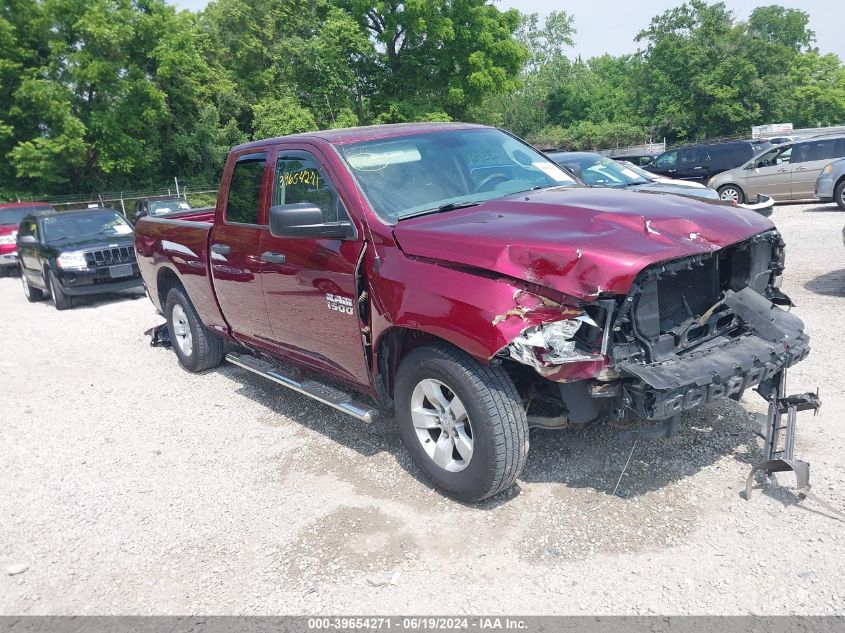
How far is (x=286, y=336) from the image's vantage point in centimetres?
499

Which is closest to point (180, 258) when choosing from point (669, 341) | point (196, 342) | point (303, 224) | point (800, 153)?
point (196, 342)

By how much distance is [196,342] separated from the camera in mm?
6637

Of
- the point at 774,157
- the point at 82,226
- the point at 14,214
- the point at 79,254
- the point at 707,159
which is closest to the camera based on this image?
the point at 79,254

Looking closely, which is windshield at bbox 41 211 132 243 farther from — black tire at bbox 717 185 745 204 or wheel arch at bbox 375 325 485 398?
black tire at bbox 717 185 745 204

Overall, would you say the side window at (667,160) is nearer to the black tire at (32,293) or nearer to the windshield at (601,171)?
the windshield at (601,171)

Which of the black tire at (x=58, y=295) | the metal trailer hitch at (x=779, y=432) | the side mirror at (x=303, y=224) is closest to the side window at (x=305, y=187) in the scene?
the side mirror at (x=303, y=224)

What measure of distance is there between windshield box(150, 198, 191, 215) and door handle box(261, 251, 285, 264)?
48.0 ft

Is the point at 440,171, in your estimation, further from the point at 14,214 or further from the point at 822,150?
the point at 14,214

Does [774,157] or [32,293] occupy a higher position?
[774,157]

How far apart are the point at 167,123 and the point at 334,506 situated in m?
35.8

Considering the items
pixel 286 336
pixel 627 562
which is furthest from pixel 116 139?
pixel 627 562

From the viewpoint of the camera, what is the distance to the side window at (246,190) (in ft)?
16.9

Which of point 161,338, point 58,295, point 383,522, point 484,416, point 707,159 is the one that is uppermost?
point 707,159

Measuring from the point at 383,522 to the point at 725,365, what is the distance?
79.3 inches
